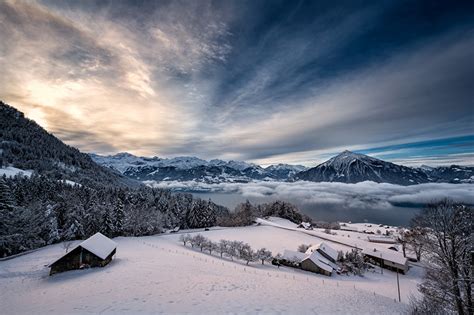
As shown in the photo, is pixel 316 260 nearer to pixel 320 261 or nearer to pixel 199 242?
pixel 320 261

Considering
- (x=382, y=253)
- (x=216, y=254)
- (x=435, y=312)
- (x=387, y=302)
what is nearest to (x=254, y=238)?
(x=216, y=254)

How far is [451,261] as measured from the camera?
1354 centimetres

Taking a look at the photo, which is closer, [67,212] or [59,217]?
[67,212]

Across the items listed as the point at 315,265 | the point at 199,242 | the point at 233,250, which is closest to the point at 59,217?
the point at 199,242

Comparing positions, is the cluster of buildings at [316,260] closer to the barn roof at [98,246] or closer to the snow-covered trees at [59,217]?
the barn roof at [98,246]

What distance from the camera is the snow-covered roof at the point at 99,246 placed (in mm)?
29219

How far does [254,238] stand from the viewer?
63312mm

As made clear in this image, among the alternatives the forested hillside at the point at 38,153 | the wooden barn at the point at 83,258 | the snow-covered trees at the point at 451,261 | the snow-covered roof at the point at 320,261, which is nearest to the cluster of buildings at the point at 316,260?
the snow-covered roof at the point at 320,261

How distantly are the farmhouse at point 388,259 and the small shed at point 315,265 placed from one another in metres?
15.1

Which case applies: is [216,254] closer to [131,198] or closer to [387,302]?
[387,302]

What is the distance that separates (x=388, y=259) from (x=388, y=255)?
5.83 ft

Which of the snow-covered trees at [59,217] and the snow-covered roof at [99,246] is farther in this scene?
the snow-covered trees at [59,217]

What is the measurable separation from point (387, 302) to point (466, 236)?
1236 centimetres

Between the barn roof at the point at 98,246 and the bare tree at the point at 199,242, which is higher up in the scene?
the barn roof at the point at 98,246
